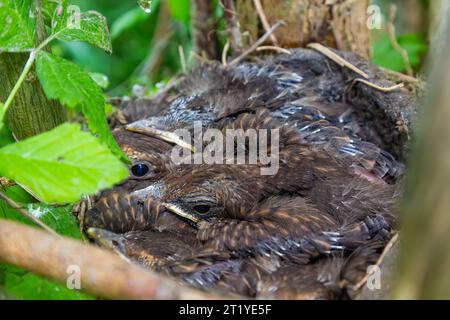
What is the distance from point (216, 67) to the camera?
178cm

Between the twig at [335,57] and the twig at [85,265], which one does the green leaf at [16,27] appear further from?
the twig at [335,57]

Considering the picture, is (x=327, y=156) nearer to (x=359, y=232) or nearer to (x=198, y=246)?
(x=359, y=232)

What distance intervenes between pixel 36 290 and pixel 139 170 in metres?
0.57

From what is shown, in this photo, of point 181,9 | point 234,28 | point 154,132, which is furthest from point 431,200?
point 181,9

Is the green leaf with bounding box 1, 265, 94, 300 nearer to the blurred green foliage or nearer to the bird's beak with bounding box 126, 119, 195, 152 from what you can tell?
the bird's beak with bounding box 126, 119, 195, 152

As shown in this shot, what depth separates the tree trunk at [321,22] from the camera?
1.79 m

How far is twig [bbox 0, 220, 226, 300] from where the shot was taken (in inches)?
29.0

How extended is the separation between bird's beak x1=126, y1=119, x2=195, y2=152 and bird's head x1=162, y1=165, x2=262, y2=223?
170 millimetres

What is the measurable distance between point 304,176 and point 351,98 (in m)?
0.46

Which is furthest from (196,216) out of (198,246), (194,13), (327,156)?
(194,13)

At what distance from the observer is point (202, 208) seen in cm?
130

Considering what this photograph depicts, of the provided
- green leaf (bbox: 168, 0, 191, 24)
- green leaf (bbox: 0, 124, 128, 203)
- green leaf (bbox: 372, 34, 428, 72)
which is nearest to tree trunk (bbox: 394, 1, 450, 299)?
green leaf (bbox: 0, 124, 128, 203)

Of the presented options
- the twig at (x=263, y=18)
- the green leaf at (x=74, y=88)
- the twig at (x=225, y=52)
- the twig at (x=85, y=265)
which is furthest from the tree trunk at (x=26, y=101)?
the twig at (x=263, y=18)

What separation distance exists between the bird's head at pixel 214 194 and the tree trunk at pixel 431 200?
62cm
